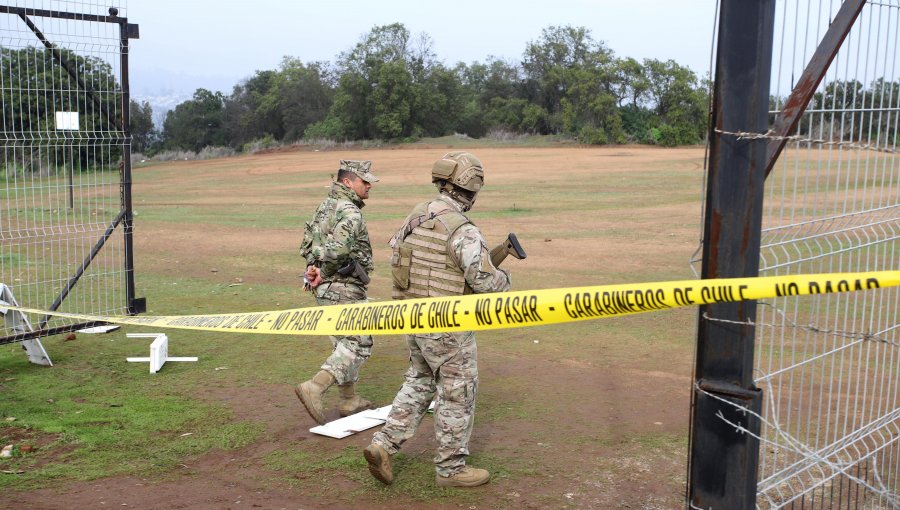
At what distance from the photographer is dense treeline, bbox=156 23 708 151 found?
45.3 metres

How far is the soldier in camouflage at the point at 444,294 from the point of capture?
5016mm

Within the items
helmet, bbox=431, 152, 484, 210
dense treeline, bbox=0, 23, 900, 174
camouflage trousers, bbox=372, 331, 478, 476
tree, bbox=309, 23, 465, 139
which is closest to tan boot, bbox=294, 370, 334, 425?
camouflage trousers, bbox=372, 331, 478, 476

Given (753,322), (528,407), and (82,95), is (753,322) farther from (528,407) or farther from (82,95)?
(82,95)

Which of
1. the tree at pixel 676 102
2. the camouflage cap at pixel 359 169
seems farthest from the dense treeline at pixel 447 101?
the camouflage cap at pixel 359 169

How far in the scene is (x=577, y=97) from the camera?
48.2m

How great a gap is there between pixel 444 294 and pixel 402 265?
332mm

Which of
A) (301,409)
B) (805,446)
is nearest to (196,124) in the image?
(301,409)

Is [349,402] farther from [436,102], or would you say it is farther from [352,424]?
[436,102]

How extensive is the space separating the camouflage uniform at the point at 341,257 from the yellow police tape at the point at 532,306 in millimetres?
1426

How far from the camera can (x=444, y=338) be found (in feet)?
16.4

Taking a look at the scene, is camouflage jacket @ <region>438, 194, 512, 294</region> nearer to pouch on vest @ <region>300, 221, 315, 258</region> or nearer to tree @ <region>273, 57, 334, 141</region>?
pouch on vest @ <region>300, 221, 315, 258</region>

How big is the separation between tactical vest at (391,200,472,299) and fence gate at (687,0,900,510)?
1834 mm

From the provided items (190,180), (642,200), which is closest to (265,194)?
(190,180)

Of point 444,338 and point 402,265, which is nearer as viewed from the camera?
point 444,338
